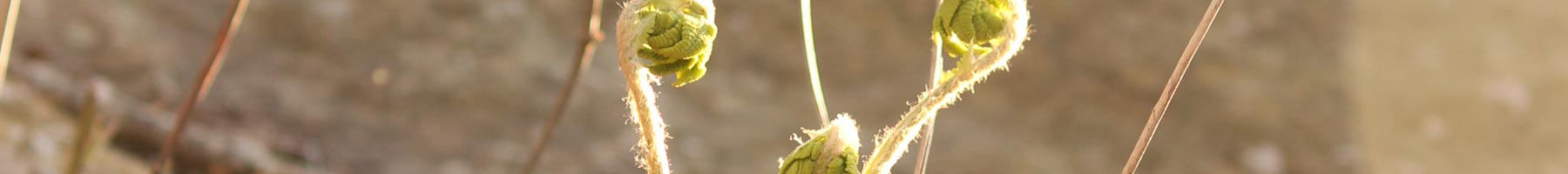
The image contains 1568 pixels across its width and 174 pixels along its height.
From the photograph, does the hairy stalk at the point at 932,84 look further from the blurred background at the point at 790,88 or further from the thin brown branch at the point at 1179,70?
the blurred background at the point at 790,88

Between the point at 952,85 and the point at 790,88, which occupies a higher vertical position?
the point at 790,88

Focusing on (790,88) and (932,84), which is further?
(790,88)

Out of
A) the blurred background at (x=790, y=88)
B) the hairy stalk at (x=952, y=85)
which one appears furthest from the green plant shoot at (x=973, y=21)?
the blurred background at (x=790, y=88)

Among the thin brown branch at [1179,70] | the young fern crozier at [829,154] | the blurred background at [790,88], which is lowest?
the young fern crozier at [829,154]

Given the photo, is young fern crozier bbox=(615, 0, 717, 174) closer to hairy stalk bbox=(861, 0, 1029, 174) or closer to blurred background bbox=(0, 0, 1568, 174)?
hairy stalk bbox=(861, 0, 1029, 174)

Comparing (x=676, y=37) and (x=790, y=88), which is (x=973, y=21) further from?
(x=790, y=88)

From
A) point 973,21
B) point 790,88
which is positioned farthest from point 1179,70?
point 790,88
